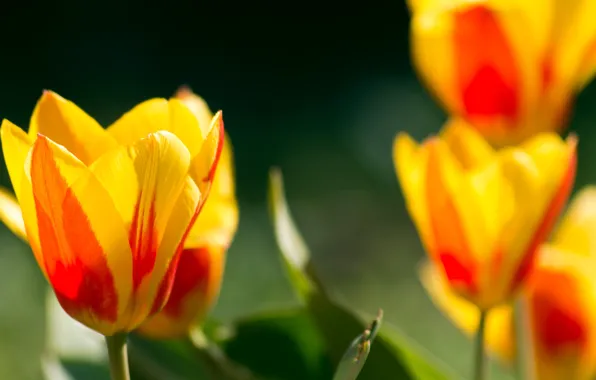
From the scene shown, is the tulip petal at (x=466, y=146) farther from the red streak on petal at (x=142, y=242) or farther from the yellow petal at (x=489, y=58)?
the red streak on petal at (x=142, y=242)

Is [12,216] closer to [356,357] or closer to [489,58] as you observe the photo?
[356,357]

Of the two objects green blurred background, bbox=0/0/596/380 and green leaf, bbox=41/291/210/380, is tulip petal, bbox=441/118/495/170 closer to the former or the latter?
green leaf, bbox=41/291/210/380

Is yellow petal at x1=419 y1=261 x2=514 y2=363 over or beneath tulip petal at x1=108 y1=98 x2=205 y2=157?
beneath

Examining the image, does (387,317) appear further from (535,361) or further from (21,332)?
(535,361)

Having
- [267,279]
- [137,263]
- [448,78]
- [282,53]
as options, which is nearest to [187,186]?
[137,263]

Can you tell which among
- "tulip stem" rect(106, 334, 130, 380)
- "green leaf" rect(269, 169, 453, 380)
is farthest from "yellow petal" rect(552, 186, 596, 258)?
"tulip stem" rect(106, 334, 130, 380)

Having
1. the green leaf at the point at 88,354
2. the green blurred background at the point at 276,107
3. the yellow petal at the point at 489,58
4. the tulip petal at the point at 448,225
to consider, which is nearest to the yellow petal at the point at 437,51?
the yellow petal at the point at 489,58

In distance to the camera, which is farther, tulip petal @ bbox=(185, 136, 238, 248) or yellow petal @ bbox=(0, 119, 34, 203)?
tulip petal @ bbox=(185, 136, 238, 248)
